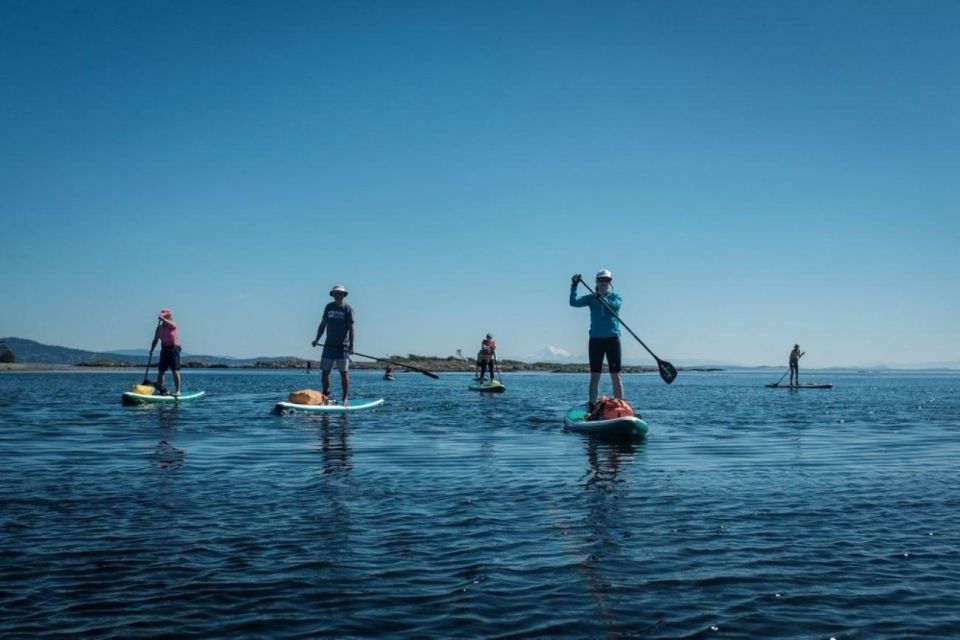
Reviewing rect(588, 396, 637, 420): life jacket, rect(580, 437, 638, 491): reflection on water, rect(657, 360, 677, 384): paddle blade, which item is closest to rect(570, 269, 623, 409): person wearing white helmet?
rect(588, 396, 637, 420): life jacket

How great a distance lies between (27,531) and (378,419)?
13013 millimetres

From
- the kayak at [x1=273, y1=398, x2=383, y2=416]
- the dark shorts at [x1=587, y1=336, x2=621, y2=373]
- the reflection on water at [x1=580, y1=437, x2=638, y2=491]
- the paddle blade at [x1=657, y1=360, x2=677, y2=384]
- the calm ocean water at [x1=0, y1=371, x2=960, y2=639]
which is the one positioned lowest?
the calm ocean water at [x1=0, y1=371, x2=960, y2=639]

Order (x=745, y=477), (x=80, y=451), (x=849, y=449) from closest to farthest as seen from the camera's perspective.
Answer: (x=745, y=477) → (x=80, y=451) → (x=849, y=449)

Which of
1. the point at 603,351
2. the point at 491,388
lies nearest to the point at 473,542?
the point at 603,351

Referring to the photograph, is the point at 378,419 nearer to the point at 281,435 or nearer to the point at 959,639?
the point at 281,435

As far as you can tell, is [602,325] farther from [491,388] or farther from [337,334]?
[491,388]

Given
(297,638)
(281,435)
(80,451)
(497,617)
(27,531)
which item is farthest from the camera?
(281,435)

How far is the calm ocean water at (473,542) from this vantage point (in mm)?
4457

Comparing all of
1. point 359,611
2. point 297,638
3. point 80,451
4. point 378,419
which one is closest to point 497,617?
point 359,611

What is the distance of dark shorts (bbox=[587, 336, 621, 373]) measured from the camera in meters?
16.2

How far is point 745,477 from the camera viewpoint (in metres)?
10.0

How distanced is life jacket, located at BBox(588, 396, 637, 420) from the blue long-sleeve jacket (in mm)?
1561

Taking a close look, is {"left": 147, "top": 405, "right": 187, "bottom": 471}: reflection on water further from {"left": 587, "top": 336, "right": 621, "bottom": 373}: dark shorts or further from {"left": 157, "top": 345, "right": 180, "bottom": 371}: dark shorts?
{"left": 587, "top": 336, "right": 621, "bottom": 373}: dark shorts

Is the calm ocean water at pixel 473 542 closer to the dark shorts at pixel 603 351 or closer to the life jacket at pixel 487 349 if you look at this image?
the dark shorts at pixel 603 351
